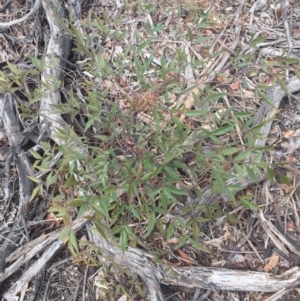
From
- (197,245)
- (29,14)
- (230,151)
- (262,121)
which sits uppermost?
(29,14)

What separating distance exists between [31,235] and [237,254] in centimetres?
88

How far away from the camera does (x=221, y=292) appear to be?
1717 mm

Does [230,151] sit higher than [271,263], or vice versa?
[230,151]

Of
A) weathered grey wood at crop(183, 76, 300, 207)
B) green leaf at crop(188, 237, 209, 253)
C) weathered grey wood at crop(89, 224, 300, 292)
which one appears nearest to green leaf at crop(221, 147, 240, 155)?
weathered grey wood at crop(183, 76, 300, 207)

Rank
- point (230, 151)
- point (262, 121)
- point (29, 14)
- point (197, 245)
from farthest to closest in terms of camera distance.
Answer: point (29, 14) → point (262, 121) → point (197, 245) → point (230, 151)

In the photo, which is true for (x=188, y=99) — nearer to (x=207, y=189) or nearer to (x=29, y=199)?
(x=207, y=189)

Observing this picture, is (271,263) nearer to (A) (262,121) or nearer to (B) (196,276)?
(B) (196,276)

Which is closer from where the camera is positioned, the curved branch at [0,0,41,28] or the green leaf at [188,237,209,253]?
the green leaf at [188,237,209,253]

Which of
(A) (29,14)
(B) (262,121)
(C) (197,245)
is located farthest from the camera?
(A) (29,14)

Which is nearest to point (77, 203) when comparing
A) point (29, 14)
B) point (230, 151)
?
point (230, 151)

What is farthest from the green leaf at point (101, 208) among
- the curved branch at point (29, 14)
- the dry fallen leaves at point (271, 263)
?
the curved branch at point (29, 14)

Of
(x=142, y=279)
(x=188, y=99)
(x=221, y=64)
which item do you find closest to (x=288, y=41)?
(x=221, y=64)

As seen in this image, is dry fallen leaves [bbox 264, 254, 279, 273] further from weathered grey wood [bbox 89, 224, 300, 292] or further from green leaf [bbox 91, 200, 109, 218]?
green leaf [bbox 91, 200, 109, 218]

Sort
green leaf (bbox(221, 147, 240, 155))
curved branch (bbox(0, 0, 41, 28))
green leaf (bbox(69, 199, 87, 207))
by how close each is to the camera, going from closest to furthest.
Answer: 1. green leaf (bbox(69, 199, 87, 207))
2. green leaf (bbox(221, 147, 240, 155))
3. curved branch (bbox(0, 0, 41, 28))
